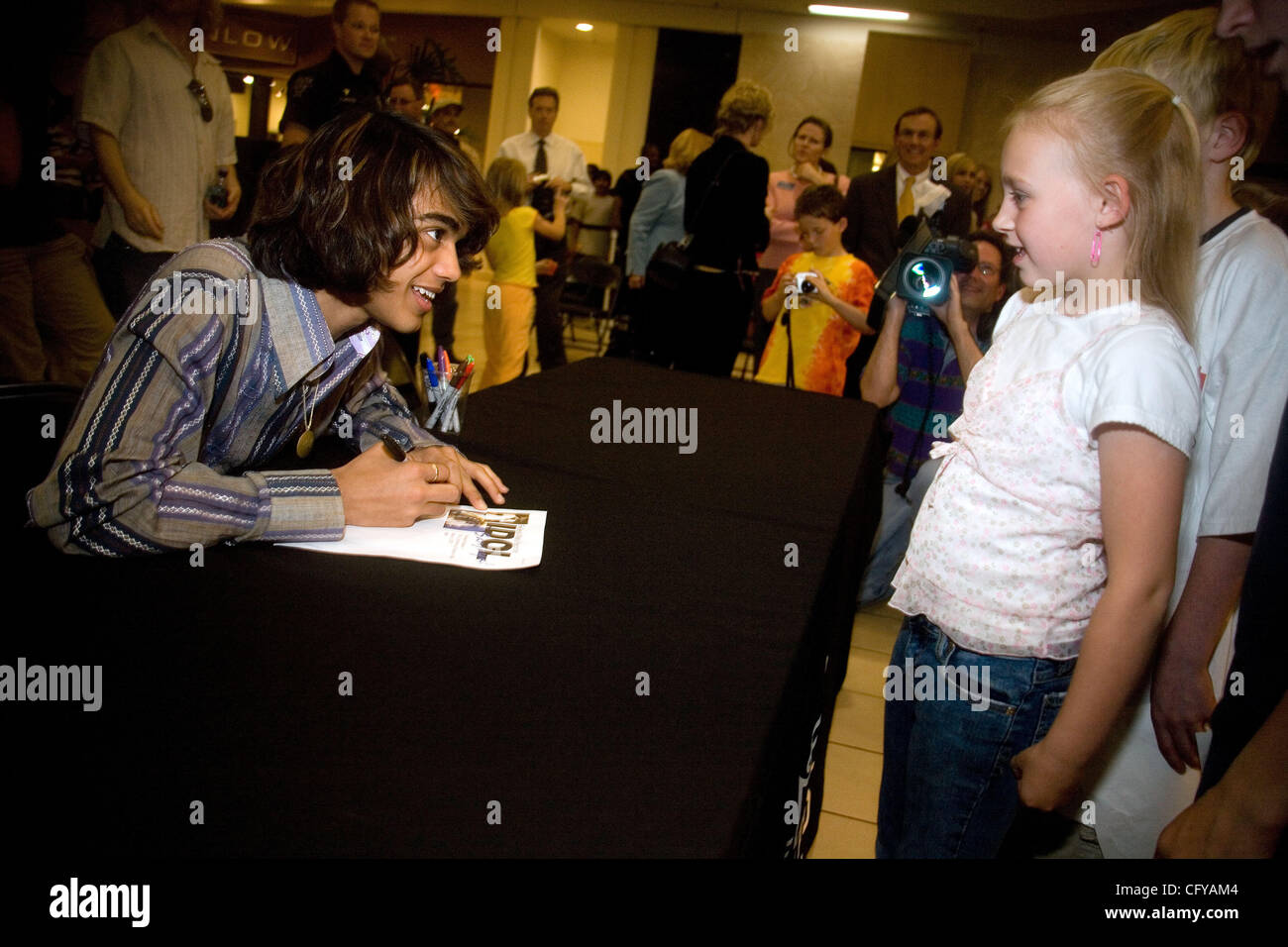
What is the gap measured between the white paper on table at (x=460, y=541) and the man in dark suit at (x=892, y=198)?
288cm

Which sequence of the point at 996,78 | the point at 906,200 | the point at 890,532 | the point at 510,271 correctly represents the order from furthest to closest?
the point at 996,78 → the point at 510,271 → the point at 906,200 → the point at 890,532

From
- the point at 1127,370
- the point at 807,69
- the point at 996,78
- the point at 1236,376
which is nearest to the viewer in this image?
the point at 1127,370

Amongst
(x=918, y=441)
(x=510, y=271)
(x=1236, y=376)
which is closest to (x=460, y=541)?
(x=1236, y=376)

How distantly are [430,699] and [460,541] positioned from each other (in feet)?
1.27

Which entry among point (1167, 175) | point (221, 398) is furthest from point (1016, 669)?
point (221, 398)

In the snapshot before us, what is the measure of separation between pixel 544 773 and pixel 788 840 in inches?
20.6

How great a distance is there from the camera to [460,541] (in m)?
1.12

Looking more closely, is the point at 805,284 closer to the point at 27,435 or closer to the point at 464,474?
the point at 464,474

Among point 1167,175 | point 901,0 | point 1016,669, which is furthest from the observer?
point 901,0

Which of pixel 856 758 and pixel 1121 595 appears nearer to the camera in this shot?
pixel 1121 595

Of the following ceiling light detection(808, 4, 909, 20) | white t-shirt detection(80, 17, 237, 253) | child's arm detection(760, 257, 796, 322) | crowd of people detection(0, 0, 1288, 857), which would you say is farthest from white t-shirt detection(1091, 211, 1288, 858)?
ceiling light detection(808, 4, 909, 20)

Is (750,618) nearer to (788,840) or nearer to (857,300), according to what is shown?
(788,840)

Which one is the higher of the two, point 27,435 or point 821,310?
point 821,310

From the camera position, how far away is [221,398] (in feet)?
3.83
